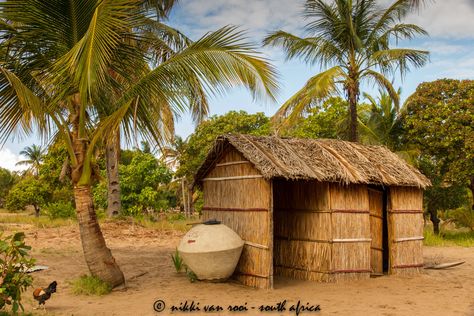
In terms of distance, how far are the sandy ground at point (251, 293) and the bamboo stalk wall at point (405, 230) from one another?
0.33 m

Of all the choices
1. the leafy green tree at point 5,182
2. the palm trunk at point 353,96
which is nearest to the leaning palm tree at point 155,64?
the palm trunk at point 353,96

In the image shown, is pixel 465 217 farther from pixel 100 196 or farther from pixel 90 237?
pixel 100 196

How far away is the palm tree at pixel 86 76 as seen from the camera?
729cm

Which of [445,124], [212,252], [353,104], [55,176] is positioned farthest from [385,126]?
[55,176]

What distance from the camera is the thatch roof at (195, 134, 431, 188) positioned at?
8625 millimetres

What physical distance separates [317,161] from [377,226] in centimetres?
246

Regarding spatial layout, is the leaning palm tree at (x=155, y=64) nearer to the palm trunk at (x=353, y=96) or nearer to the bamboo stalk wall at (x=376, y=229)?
the bamboo stalk wall at (x=376, y=229)

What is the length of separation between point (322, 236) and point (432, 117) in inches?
493

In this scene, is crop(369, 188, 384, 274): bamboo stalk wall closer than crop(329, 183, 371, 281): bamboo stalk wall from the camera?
No

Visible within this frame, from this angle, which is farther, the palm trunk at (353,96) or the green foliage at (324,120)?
the green foliage at (324,120)

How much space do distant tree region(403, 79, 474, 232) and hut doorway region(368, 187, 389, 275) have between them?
9.32 metres

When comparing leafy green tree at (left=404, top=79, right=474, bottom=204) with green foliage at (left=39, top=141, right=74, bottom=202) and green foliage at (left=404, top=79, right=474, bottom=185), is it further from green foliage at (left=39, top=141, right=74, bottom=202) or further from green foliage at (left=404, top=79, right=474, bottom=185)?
green foliage at (left=39, top=141, right=74, bottom=202)

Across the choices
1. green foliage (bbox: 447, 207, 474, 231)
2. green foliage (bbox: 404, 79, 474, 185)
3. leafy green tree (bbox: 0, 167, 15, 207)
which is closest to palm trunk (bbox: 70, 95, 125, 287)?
green foliage (bbox: 404, 79, 474, 185)

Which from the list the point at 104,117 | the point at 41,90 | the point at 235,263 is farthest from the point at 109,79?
the point at 235,263
